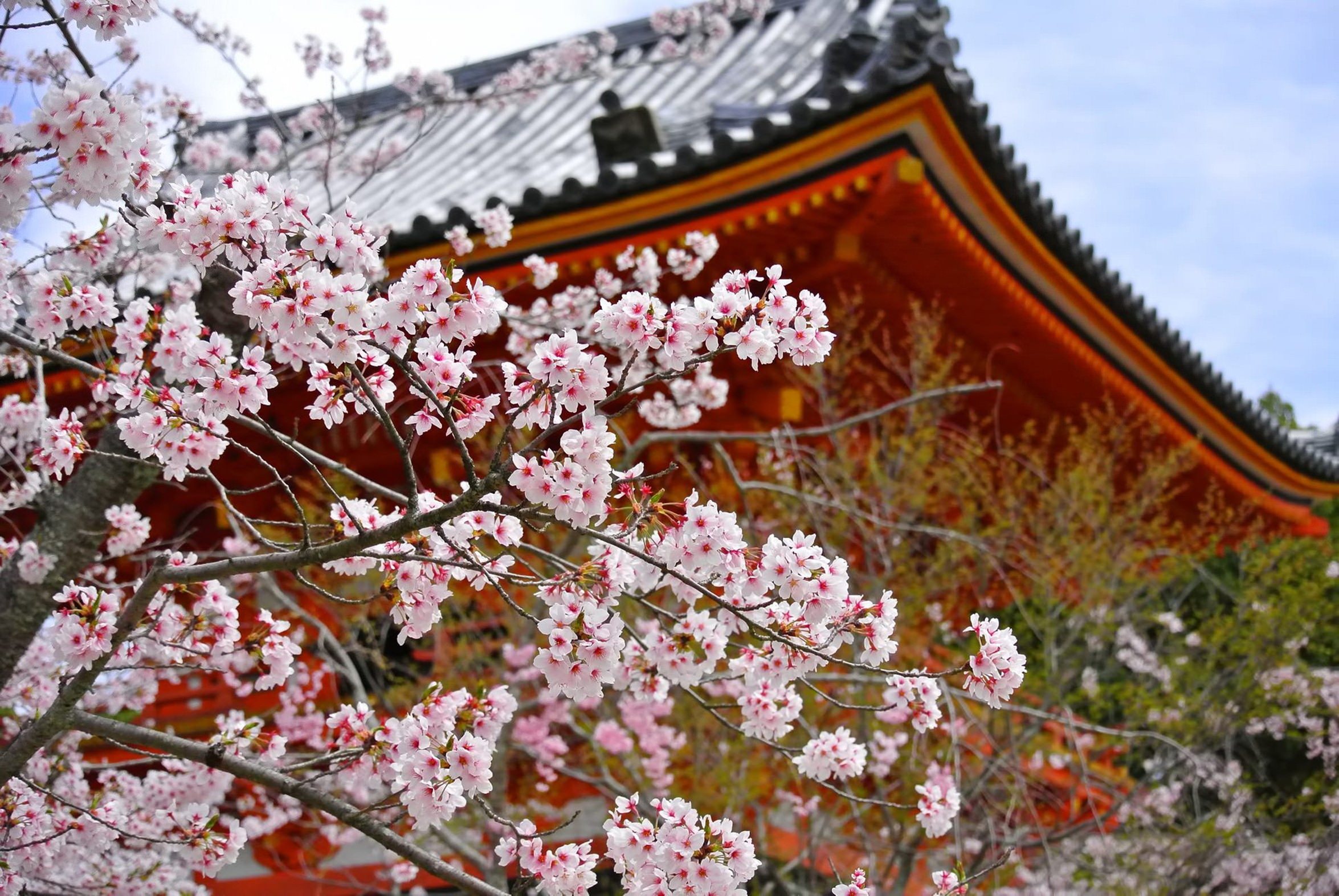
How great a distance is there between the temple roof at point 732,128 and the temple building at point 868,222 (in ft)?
0.06

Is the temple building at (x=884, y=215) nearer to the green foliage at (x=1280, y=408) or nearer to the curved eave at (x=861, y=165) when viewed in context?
the curved eave at (x=861, y=165)

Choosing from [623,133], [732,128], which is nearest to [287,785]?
[623,133]

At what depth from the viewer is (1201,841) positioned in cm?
562

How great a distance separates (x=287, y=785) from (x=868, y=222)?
4.50 meters

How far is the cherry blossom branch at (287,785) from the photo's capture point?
235cm

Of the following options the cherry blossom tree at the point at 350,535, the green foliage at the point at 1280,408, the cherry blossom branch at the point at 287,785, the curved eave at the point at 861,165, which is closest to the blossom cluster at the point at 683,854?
the cherry blossom tree at the point at 350,535

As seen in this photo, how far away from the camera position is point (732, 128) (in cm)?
695

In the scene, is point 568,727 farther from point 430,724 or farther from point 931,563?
point 430,724

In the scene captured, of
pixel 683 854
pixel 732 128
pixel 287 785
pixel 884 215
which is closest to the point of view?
pixel 683 854

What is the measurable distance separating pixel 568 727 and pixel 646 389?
202 cm

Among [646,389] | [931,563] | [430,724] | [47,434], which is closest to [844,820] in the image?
[931,563]

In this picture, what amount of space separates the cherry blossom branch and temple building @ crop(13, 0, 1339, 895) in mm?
2023

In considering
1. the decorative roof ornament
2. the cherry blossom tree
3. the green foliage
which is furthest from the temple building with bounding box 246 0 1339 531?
the green foliage

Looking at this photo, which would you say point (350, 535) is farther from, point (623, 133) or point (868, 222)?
point (623, 133)
